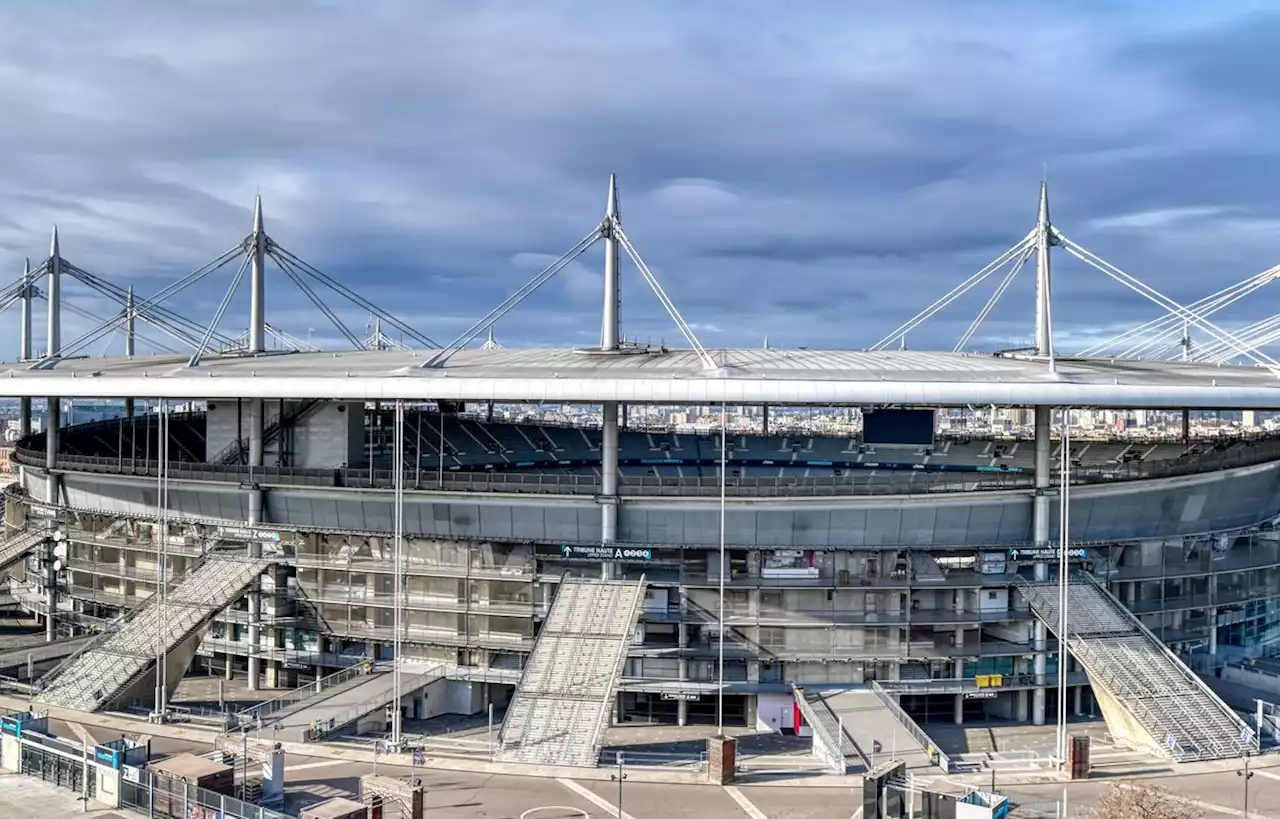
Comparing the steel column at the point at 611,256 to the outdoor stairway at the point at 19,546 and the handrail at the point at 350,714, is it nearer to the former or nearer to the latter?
the handrail at the point at 350,714

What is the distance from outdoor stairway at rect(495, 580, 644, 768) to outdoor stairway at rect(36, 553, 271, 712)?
17145 millimetres

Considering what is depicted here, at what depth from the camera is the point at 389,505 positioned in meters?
57.2

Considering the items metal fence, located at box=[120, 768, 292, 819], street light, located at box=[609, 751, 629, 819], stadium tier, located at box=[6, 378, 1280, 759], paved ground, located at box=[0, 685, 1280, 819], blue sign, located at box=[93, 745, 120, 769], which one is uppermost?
stadium tier, located at box=[6, 378, 1280, 759]

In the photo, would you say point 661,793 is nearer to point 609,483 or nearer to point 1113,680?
point 609,483

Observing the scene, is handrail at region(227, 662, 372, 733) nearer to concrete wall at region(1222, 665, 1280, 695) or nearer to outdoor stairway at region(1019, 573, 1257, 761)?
outdoor stairway at region(1019, 573, 1257, 761)

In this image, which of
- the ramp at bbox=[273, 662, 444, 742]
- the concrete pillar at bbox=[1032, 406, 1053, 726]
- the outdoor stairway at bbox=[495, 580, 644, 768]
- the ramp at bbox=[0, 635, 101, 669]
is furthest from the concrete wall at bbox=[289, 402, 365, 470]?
the concrete pillar at bbox=[1032, 406, 1053, 726]

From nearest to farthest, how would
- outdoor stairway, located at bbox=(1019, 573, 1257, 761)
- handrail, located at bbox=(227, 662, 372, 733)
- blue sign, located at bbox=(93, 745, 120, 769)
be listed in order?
blue sign, located at bbox=(93, 745, 120, 769) < outdoor stairway, located at bbox=(1019, 573, 1257, 761) < handrail, located at bbox=(227, 662, 372, 733)

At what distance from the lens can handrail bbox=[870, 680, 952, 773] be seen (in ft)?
144

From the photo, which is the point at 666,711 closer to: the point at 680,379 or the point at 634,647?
the point at 634,647

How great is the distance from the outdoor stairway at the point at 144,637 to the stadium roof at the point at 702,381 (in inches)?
380

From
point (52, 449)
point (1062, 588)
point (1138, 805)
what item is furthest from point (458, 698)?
point (1138, 805)

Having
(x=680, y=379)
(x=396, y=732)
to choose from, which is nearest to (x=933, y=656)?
(x=680, y=379)

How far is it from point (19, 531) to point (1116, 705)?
6816 centimetres

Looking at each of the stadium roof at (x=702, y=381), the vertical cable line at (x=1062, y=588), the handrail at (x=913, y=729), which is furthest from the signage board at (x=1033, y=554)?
the handrail at (x=913, y=729)
